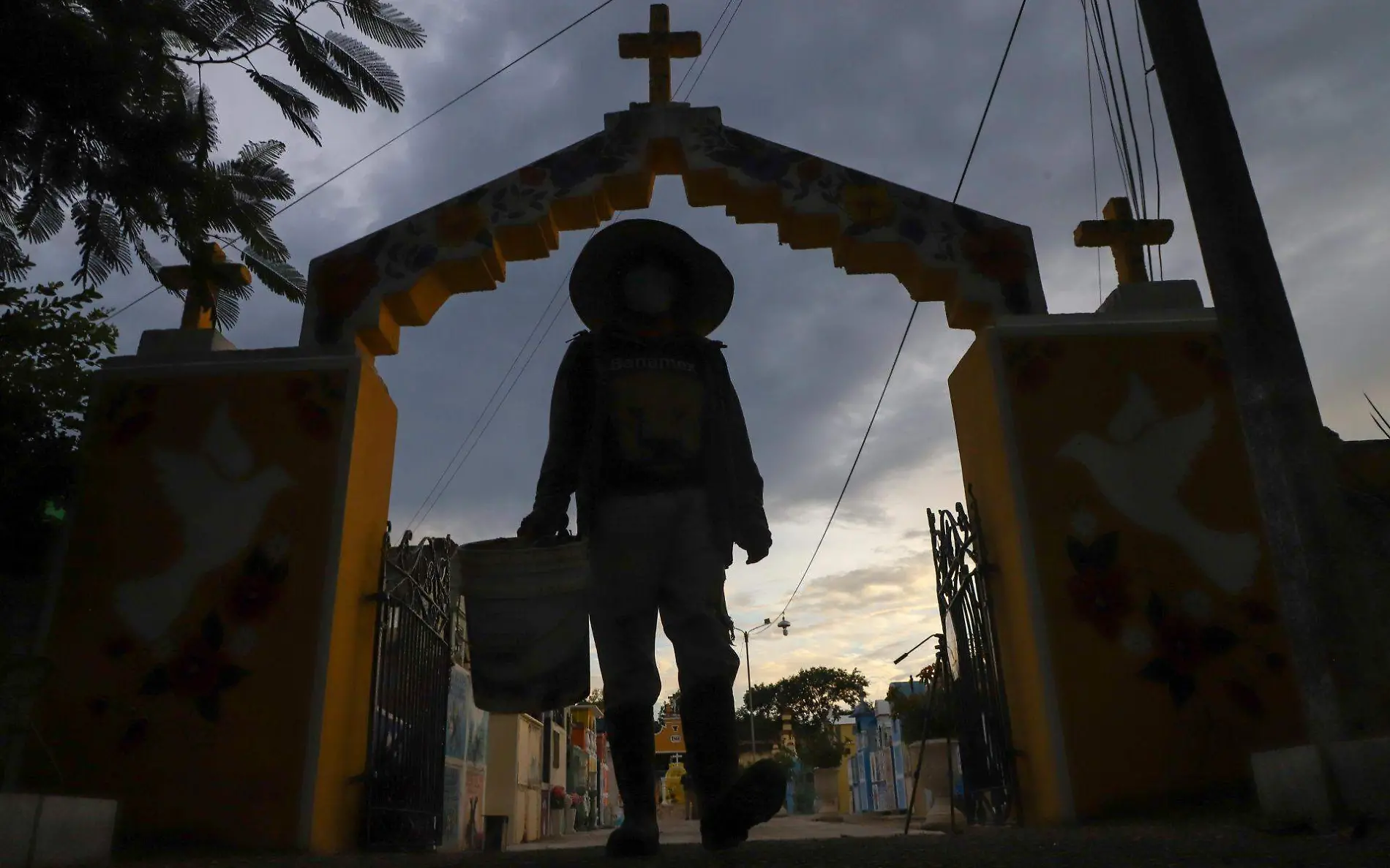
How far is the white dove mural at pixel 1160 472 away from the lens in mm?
4781

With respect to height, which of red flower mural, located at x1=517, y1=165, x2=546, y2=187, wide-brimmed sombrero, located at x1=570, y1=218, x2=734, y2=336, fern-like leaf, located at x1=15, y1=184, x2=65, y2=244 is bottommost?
wide-brimmed sombrero, located at x1=570, y1=218, x2=734, y2=336

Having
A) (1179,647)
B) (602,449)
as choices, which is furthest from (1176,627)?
(602,449)

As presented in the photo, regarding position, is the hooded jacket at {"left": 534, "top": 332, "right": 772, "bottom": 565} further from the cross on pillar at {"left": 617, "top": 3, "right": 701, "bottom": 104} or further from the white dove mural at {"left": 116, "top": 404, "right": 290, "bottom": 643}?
the cross on pillar at {"left": 617, "top": 3, "right": 701, "bottom": 104}

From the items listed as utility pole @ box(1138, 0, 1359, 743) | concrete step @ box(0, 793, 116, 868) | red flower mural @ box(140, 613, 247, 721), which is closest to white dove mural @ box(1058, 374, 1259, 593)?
utility pole @ box(1138, 0, 1359, 743)

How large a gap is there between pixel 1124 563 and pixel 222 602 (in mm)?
4463

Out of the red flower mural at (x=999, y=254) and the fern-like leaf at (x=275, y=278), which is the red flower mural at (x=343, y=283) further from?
the red flower mural at (x=999, y=254)

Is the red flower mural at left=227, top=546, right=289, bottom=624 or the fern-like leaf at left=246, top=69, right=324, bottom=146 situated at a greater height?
the fern-like leaf at left=246, top=69, right=324, bottom=146

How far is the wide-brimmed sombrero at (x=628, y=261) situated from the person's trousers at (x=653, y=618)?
0.84 m

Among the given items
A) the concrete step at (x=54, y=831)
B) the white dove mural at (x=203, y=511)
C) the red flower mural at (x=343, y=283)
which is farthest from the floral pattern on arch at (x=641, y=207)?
the concrete step at (x=54, y=831)

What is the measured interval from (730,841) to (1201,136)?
2914mm

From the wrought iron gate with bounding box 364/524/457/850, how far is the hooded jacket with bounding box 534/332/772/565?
64.7 inches

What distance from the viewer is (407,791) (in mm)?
5426

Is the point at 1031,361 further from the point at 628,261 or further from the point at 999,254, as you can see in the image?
the point at 628,261

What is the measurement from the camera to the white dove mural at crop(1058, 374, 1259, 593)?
4781 mm
